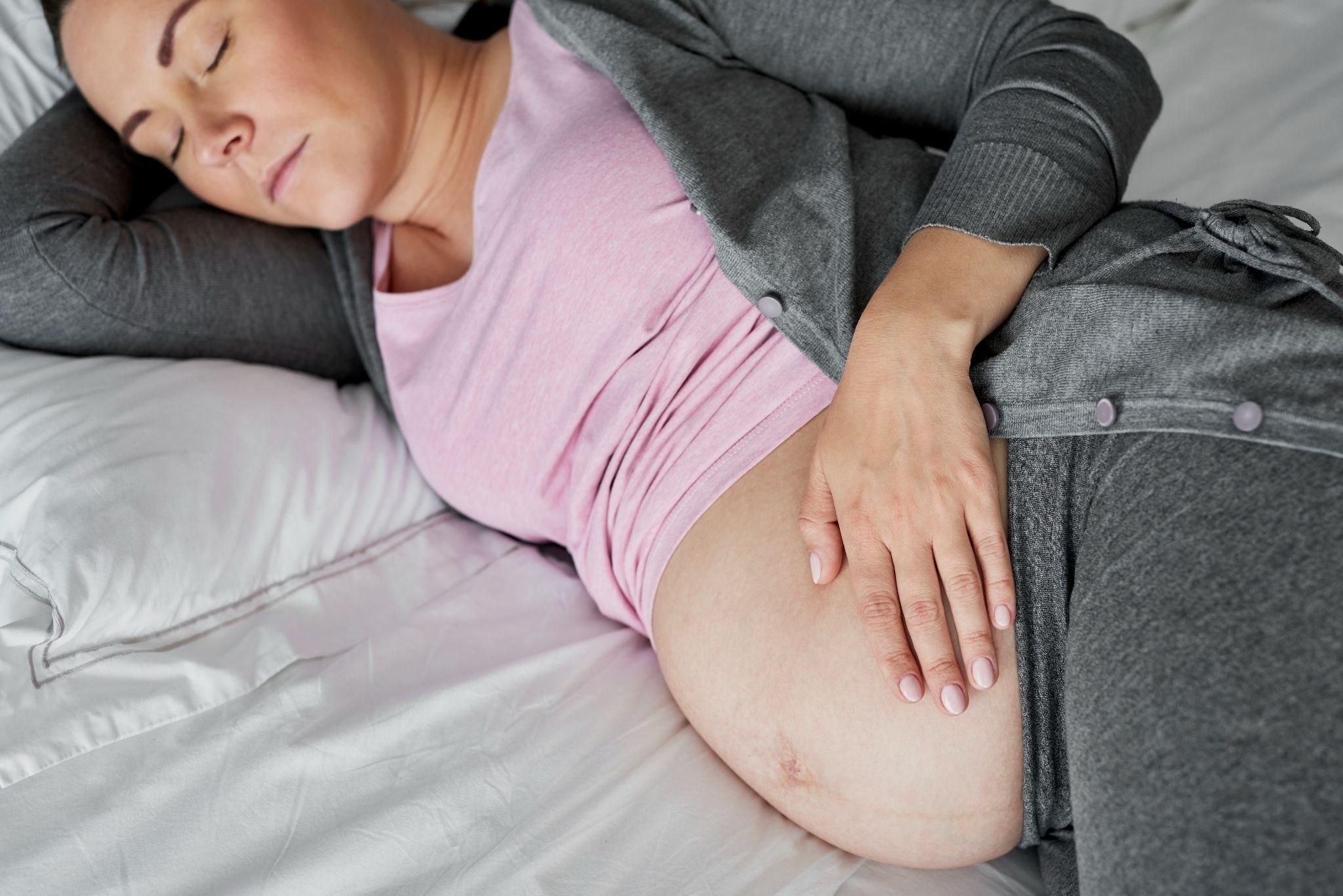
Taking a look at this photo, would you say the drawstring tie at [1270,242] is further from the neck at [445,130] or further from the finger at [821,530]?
the neck at [445,130]

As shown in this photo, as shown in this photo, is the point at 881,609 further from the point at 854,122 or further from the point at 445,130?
the point at 445,130

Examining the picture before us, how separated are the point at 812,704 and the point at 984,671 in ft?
0.49

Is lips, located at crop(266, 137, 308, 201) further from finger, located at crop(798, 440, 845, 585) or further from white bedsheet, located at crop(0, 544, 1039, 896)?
finger, located at crop(798, 440, 845, 585)

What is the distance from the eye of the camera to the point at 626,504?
101 cm

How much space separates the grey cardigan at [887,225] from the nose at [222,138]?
14 centimetres

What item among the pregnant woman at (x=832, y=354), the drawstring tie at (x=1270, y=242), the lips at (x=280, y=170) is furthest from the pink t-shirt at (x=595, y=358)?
the drawstring tie at (x=1270, y=242)

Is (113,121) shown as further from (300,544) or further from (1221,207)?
(1221,207)

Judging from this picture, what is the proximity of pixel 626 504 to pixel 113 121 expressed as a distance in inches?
32.1

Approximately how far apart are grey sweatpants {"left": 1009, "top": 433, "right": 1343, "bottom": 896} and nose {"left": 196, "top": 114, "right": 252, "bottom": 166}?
37.1 inches

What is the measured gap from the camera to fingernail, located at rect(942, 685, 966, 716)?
0.77m

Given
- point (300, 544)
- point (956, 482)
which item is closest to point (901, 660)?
point (956, 482)

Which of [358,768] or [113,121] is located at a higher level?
[113,121]

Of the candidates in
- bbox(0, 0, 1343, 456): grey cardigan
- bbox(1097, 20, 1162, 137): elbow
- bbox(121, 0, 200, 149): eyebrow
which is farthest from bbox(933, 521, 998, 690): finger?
bbox(121, 0, 200, 149): eyebrow

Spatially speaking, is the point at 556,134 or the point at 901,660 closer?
the point at 901,660
